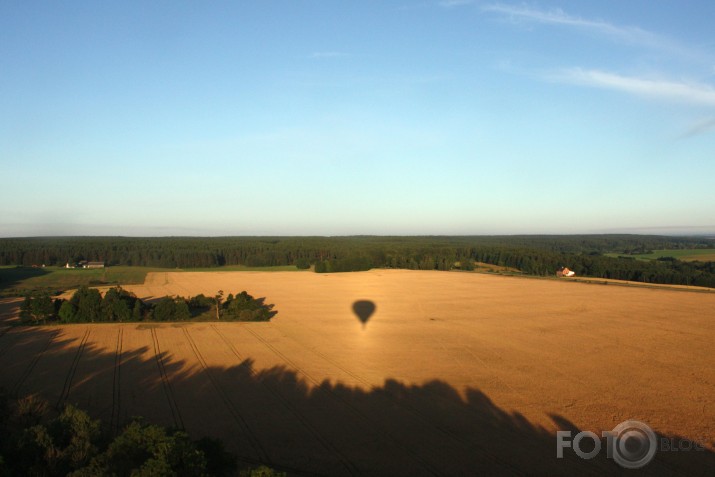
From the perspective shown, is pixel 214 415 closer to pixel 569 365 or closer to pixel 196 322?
pixel 569 365

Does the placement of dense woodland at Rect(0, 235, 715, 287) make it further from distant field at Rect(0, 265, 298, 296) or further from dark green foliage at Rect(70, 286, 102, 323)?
dark green foliage at Rect(70, 286, 102, 323)

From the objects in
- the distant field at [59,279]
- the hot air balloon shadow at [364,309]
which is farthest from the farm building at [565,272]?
the distant field at [59,279]

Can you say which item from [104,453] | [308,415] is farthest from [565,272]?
[104,453]

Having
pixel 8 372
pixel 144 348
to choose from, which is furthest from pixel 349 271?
pixel 8 372

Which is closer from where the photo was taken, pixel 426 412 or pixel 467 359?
pixel 426 412

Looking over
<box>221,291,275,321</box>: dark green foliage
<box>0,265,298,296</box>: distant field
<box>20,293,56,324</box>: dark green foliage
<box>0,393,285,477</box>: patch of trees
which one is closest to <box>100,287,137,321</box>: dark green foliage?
<box>20,293,56,324</box>: dark green foliage

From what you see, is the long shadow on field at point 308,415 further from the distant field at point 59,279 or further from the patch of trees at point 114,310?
the distant field at point 59,279

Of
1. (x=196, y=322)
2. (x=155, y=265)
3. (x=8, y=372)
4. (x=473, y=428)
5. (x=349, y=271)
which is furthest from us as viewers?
(x=155, y=265)

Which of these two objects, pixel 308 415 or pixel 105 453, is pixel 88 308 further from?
pixel 105 453
